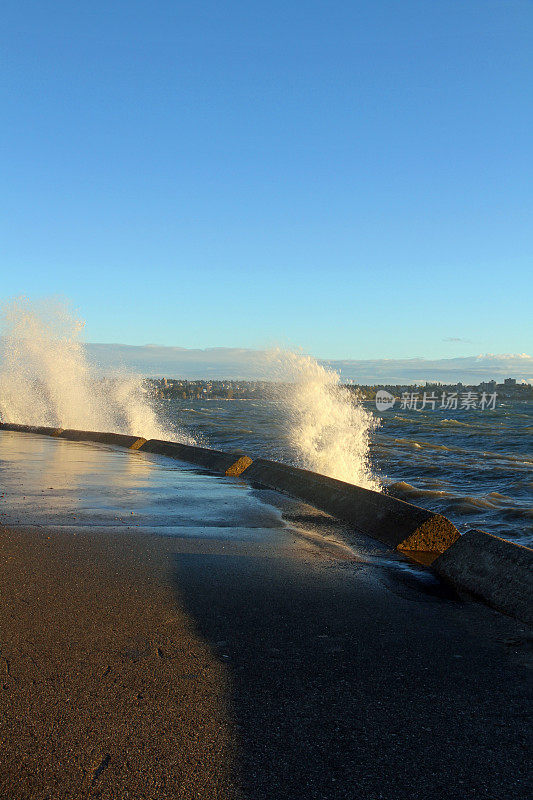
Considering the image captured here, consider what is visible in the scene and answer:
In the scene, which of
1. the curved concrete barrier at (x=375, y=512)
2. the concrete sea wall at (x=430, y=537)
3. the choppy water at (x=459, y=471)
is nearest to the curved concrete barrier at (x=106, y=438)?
the choppy water at (x=459, y=471)

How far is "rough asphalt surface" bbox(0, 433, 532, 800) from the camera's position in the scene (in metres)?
2.23

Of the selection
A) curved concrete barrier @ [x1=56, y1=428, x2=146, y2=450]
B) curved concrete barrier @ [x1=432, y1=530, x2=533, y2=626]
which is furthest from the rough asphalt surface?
curved concrete barrier @ [x1=56, y1=428, x2=146, y2=450]

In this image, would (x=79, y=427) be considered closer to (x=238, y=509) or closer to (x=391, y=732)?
(x=238, y=509)

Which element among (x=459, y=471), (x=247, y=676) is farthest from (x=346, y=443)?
(x=247, y=676)

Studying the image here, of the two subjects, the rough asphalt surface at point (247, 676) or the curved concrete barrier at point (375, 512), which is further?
the curved concrete barrier at point (375, 512)

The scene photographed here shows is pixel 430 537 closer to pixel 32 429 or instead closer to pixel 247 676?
pixel 247 676

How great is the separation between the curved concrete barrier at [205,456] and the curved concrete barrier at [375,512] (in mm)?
1751

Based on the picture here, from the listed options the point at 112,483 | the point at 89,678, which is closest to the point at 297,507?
the point at 112,483

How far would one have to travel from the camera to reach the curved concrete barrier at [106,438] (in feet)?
52.1

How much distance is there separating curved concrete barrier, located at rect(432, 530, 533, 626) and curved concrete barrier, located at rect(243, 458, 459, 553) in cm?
68

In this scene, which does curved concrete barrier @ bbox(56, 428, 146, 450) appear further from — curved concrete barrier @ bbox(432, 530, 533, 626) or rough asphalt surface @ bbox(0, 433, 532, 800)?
curved concrete barrier @ bbox(432, 530, 533, 626)

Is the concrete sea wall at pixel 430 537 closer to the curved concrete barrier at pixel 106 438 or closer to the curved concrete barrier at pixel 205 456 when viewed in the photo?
the curved concrete barrier at pixel 205 456

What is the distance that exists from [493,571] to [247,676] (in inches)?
87.0

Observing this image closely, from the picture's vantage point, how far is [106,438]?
1744 cm
